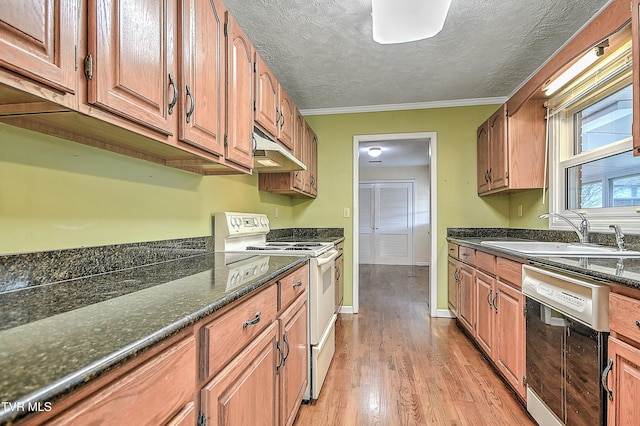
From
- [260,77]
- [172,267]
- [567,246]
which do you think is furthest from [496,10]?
[172,267]

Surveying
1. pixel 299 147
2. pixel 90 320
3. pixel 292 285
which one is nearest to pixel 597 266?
pixel 292 285

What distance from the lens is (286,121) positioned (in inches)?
93.9

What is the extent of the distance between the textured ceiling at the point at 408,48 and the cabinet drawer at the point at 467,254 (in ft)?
5.01

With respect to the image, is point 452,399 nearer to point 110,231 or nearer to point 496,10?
point 110,231

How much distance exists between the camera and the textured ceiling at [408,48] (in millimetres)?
1846

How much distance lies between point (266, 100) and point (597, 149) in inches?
89.4

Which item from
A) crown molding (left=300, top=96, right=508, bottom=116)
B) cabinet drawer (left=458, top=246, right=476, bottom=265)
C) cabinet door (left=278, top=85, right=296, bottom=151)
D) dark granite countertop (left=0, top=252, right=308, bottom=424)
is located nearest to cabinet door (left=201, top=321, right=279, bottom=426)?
dark granite countertop (left=0, top=252, right=308, bottom=424)

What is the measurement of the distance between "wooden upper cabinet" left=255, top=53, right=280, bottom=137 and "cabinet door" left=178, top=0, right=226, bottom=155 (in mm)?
428

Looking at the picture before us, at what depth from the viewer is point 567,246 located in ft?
6.90

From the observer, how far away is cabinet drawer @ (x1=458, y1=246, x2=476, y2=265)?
96.1 inches

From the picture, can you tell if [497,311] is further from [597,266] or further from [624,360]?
[624,360]

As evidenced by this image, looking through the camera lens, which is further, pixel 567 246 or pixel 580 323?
pixel 567 246

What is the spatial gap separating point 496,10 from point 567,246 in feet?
5.29

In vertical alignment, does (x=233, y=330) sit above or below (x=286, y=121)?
below
